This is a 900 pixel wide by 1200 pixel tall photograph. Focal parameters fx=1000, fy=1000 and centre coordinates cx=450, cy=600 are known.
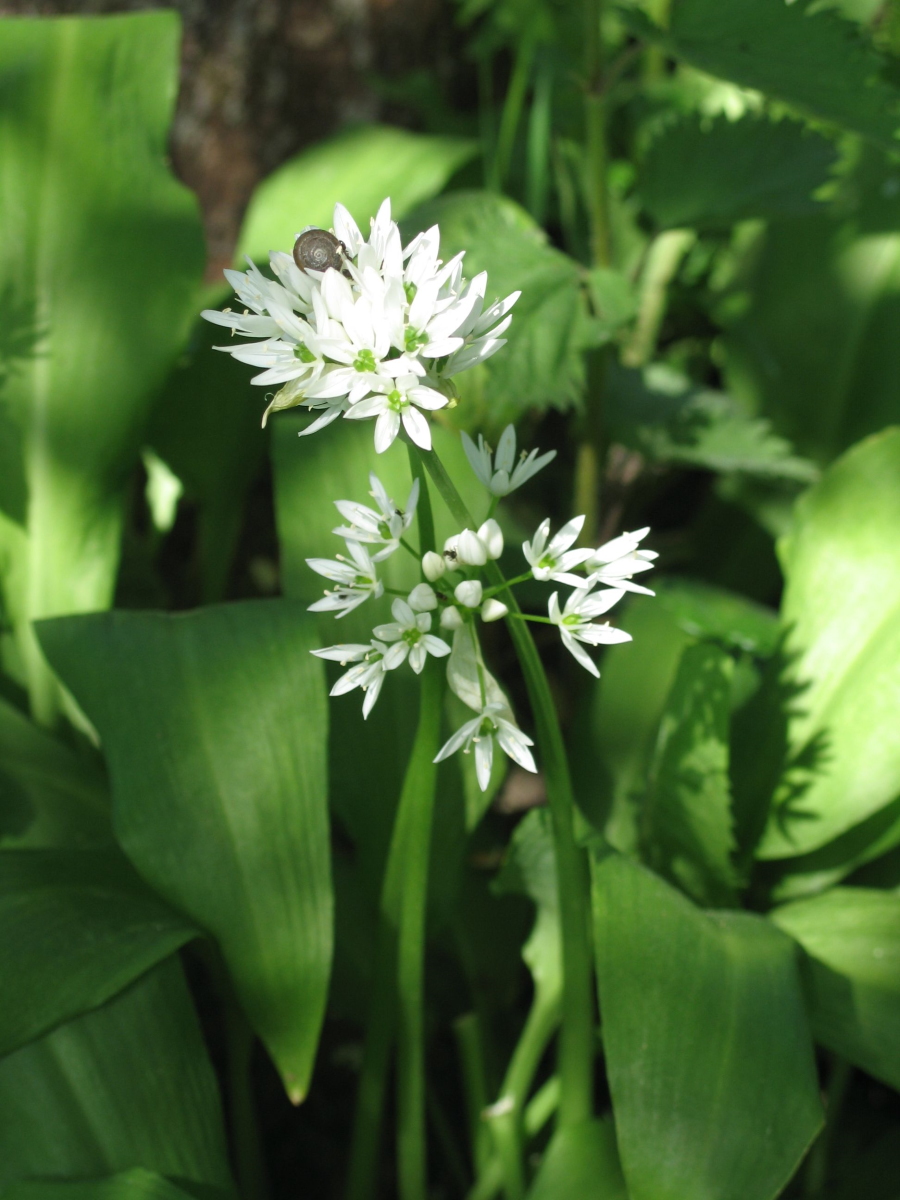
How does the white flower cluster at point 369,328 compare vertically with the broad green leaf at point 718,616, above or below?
above

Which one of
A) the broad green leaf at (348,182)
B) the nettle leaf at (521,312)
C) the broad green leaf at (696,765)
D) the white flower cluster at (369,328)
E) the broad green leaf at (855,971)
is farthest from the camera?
the broad green leaf at (348,182)

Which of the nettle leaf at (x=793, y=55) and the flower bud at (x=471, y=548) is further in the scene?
the nettle leaf at (x=793, y=55)

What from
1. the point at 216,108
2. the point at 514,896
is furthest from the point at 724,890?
the point at 216,108

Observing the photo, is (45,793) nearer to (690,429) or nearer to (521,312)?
(521,312)

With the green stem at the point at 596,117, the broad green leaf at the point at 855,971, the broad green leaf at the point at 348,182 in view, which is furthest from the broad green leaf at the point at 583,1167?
the broad green leaf at the point at 348,182

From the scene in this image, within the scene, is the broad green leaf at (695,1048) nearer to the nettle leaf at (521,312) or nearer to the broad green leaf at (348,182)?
the nettle leaf at (521,312)

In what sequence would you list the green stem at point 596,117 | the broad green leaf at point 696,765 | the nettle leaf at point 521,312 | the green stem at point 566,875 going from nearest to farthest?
1. the green stem at point 566,875
2. the broad green leaf at point 696,765
3. the nettle leaf at point 521,312
4. the green stem at point 596,117

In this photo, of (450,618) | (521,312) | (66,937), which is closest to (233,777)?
(66,937)

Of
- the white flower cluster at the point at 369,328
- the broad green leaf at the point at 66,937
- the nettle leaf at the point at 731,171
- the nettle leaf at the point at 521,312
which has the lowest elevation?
the broad green leaf at the point at 66,937
